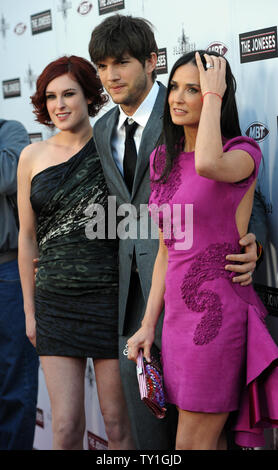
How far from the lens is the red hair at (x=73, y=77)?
2.41m

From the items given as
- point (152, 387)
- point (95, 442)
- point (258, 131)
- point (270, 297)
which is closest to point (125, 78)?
point (258, 131)

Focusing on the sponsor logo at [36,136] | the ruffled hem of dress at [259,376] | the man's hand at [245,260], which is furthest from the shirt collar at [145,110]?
the sponsor logo at [36,136]

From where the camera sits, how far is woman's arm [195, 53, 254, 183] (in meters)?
1.70

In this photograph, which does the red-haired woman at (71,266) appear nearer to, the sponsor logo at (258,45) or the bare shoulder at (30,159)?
the bare shoulder at (30,159)

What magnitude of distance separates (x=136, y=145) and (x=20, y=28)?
173 cm

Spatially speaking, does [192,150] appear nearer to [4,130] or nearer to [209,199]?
[209,199]

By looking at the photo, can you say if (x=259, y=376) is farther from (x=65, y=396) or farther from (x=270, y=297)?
(x=65, y=396)

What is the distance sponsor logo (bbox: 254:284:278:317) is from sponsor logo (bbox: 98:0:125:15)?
1408 millimetres

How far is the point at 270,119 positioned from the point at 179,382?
909mm

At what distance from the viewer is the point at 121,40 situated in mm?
2162
